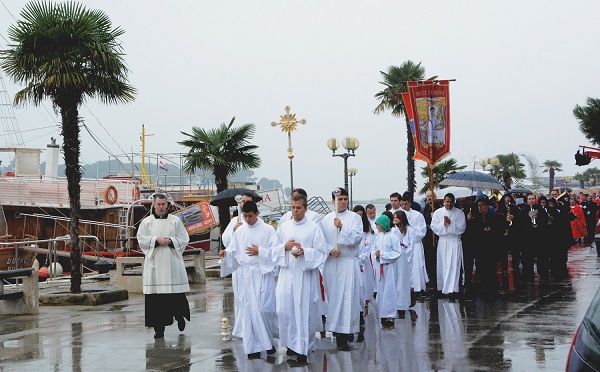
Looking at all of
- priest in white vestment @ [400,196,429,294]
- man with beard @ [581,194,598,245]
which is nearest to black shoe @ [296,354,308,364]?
priest in white vestment @ [400,196,429,294]

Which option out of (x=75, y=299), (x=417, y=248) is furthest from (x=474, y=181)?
(x=75, y=299)

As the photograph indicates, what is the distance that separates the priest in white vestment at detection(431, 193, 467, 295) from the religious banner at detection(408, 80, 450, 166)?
2.31 metres

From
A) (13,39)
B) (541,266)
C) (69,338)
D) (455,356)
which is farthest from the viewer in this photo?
(541,266)

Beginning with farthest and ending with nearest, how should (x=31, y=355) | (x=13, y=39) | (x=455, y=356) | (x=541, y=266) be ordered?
(x=541, y=266), (x=13, y=39), (x=31, y=355), (x=455, y=356)

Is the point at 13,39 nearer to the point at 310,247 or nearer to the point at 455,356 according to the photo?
the point at 310,247

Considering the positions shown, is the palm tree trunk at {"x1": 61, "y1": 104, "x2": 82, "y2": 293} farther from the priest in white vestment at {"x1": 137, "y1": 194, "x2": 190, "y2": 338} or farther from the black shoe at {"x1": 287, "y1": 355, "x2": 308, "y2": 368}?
the black shoe at {"x1": 287, "y1": 355, "x2": 308, "y2": 368}

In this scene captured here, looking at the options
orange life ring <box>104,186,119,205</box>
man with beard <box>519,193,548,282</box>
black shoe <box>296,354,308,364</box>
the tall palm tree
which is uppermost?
the tall palm tree

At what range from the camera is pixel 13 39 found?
51.7ft

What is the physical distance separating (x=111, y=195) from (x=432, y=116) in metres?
15.9

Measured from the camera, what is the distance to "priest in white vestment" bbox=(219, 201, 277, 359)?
32.1 ft

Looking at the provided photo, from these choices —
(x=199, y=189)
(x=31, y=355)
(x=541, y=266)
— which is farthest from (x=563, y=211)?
(x=199, y=189)

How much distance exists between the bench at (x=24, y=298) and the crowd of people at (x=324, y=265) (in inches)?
126

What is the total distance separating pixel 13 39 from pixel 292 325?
9.12 metres

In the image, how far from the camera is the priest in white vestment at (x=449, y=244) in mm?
15625
